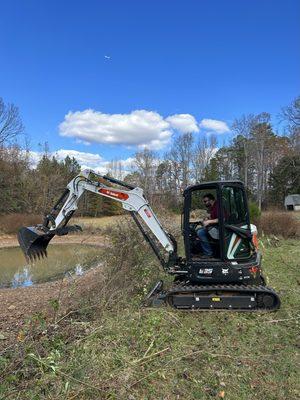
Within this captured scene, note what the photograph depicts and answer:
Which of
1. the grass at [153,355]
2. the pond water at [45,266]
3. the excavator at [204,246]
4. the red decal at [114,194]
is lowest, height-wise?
the pond water at [45,266]

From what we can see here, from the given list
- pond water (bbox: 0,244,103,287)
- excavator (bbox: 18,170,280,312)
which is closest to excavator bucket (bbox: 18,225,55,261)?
excavator (bbox: 18,170,280,312)

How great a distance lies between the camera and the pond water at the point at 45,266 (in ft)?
43.4

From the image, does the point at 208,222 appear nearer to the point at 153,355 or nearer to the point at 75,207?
the point at 75,207

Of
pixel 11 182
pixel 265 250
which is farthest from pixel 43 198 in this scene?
pixel 265 250

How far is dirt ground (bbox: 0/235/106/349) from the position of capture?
7.05m

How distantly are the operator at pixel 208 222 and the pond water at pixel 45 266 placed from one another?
150 inches

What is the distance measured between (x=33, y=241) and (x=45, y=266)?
337 inches

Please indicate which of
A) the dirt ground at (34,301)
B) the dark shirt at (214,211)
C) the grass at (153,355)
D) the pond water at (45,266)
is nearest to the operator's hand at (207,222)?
the dark shirt at (214,211)

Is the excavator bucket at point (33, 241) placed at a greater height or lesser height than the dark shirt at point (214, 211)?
lesser

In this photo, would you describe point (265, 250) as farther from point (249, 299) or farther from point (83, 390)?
point (83, 390)

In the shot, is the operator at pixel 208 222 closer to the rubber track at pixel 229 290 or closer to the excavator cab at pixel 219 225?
the excavator cab at pixel 219 225

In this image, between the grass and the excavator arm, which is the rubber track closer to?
the grass

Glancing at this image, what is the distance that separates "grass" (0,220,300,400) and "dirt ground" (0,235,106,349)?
67 cm

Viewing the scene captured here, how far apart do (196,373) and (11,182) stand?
32230 mm
